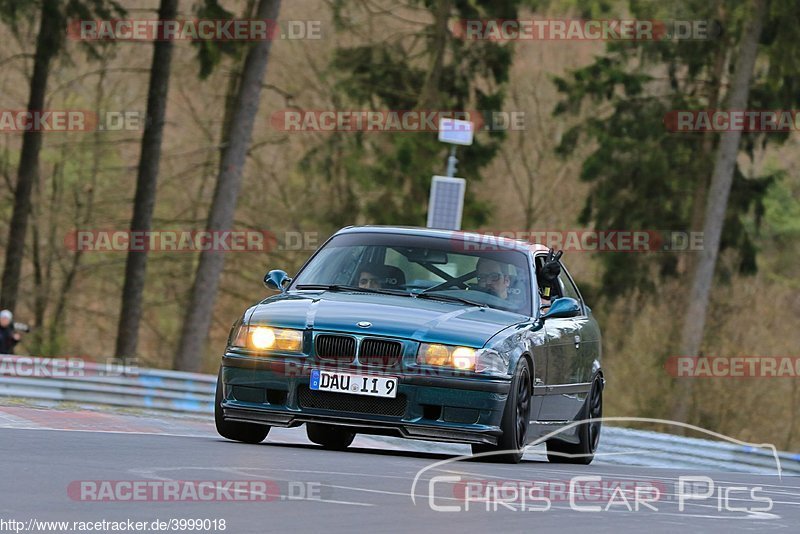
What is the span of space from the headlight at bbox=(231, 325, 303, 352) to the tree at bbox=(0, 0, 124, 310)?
59.6ft

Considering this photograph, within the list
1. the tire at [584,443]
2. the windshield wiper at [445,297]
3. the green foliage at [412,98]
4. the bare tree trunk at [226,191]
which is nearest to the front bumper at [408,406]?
the windshield wiper at [445,297]

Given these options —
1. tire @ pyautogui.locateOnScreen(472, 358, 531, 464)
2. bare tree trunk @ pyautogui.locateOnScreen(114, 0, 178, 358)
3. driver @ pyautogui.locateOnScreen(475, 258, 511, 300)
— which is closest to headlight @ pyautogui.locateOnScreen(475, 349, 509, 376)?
tire @ pyautogui.locateOnScreen(472, 358, 531, 464)

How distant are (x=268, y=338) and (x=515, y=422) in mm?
1716

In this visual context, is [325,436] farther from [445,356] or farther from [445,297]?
[445,356]

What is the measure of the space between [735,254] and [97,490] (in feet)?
105

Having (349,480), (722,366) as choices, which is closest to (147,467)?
(349,480)

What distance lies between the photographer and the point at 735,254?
3869cm

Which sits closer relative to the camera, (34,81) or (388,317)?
(388,317)

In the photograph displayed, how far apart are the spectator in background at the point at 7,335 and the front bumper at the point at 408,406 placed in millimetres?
13100

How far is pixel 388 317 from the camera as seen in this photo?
1114cm

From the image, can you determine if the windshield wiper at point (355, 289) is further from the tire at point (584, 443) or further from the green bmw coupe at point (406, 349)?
the tire at point (584, 443)

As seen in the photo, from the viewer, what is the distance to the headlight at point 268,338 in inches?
436

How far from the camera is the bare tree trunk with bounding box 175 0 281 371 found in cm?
2838

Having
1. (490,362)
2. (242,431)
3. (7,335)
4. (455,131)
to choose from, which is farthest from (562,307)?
(7,335)
